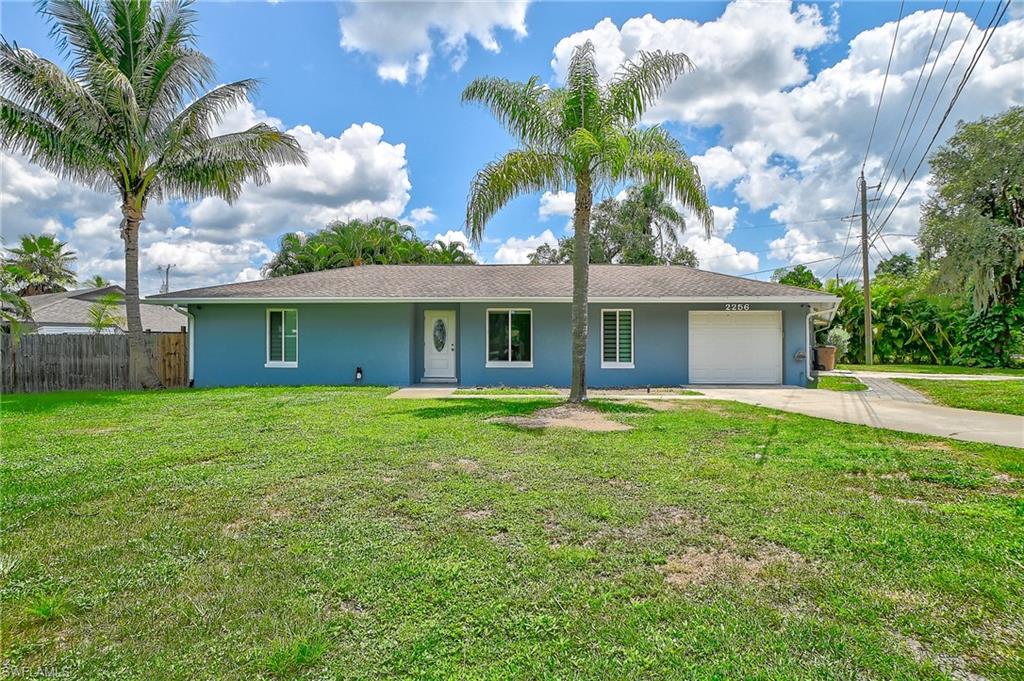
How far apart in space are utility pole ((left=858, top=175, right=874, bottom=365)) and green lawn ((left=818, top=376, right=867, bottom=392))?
756cm

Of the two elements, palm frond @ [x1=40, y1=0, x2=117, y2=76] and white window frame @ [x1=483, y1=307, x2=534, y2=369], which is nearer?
palm frond @ [x1=40, y1=0, x2=117, y2=76]

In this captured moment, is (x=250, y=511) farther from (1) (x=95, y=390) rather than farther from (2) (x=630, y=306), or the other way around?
(1) (x=95, y=390)

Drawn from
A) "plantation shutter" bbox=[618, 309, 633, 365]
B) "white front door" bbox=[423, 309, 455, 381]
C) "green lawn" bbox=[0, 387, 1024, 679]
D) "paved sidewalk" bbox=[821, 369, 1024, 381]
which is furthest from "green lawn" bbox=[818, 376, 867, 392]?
"white front door" bbox=[423, 309, 455, 381]

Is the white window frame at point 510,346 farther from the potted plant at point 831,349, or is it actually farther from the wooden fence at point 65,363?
the potted plant at point 831,349

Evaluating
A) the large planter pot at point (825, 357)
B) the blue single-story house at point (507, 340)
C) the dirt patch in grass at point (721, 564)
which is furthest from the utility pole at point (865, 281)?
the dirt patch in grass at point (721, 564)

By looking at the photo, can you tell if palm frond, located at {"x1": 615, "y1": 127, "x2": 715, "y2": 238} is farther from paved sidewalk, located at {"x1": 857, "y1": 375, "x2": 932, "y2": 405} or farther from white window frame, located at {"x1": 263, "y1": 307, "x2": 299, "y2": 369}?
white window frame, located at {"x1": 263, "y1": 307, "x2": 299, "y2": 369}

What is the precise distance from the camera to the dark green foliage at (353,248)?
1121 inches

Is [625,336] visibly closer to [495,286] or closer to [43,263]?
[495,286]

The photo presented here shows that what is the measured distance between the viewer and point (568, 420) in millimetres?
8062

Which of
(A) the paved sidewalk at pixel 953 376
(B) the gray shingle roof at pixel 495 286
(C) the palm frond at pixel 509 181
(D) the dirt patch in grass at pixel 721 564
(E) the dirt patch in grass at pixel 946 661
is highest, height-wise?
(C) the palm frond at pixel 509 181

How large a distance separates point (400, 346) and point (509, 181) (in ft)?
19.3

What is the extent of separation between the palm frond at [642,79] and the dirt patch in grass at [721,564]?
8.55 m

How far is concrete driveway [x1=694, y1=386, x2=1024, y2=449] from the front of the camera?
7027 mm

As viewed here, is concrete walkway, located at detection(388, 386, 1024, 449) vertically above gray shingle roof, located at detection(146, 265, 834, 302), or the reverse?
gray shingle roof, located at detection(146, 265, 834, 302)
